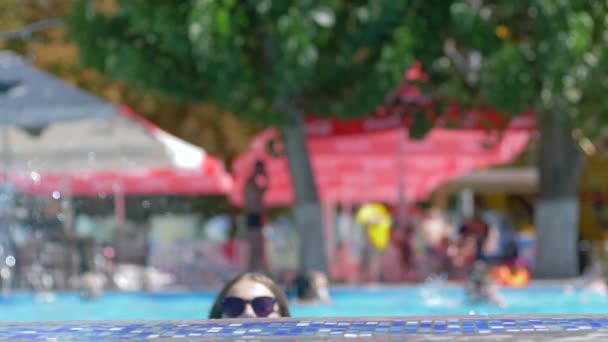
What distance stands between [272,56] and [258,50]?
51 cm

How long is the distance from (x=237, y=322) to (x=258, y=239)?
17.5 metres

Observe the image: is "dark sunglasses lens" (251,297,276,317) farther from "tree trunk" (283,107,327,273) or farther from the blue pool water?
"tree trunk" (283,107,327,273)

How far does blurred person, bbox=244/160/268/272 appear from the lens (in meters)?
23.4

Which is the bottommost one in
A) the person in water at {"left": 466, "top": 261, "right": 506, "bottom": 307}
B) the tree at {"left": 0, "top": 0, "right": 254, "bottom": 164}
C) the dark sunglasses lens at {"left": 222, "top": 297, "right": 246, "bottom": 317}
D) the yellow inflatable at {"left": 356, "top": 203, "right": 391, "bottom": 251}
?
the dark sunglasses lens at {"left": 222, "top": 297, "right": 246, "bottom": 317}

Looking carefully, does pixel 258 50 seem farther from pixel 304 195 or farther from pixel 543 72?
pixel 543 72

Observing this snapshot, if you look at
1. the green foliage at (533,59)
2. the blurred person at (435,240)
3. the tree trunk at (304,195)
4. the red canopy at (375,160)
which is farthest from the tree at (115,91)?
the green foliage at (533,59)

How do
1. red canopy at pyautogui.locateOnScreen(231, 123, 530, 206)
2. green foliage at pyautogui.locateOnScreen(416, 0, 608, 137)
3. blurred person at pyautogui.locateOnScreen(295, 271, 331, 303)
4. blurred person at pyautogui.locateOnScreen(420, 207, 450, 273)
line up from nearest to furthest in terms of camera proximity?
blurred person at pyautogui.locateOnScreen(295, 271, 331, 303)
green foliage at pyautogui.locateOnScreen(416, 0, 608, 137)
blurred person at pyautogui.locateOnScreen(420, 207, 450, 273)
red canopy at pyautogui.locateOnScreen(231, 123, 530, 206)

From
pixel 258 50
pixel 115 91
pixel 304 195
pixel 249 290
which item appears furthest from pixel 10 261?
pixel 249 290

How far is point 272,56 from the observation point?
75.8 feet

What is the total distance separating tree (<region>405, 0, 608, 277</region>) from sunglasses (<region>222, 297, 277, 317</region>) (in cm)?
1483

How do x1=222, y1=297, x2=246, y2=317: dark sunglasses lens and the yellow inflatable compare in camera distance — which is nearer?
x1=222, y1=297, x2=246, y2=317: dark sunglasses lens

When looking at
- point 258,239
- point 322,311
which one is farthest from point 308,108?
point 322,311

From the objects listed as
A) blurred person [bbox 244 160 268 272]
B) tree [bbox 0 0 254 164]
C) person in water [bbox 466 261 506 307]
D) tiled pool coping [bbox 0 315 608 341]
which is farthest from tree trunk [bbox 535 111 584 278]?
tiled pool coping [bbox 0 315 608 341]

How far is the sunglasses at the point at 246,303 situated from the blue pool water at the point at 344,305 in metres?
10.7
